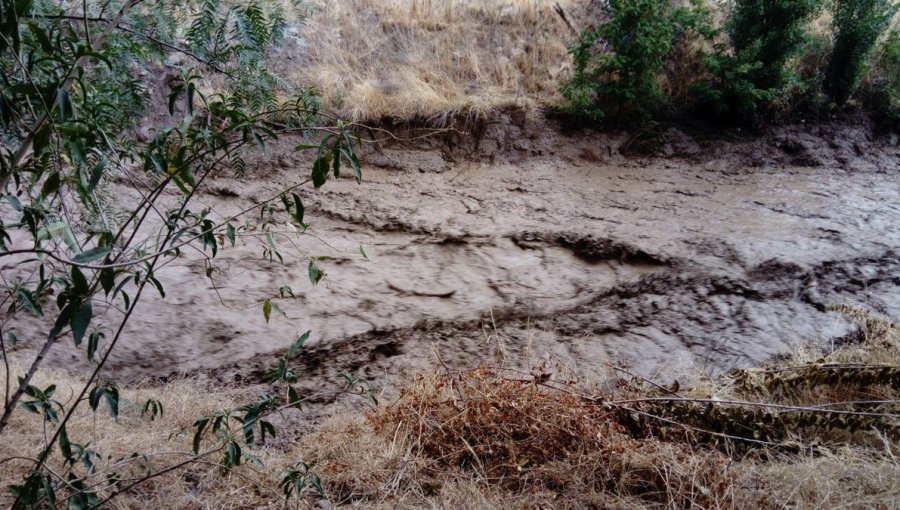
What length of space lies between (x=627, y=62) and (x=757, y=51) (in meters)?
1.26

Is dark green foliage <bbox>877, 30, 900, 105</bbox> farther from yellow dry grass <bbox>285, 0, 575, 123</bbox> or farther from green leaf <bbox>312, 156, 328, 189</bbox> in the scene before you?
green leaf <bbox>312, 156, 328, 189</bbox>

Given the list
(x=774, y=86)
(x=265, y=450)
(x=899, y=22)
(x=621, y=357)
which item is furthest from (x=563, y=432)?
(x=899, y=22)

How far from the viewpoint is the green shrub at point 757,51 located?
600 centimetres

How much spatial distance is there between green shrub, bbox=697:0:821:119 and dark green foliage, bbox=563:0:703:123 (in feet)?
1.55

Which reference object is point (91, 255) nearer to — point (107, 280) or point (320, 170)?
point (107, 280)

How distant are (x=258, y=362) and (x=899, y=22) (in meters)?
8.79

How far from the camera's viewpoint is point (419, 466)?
10.1 feet

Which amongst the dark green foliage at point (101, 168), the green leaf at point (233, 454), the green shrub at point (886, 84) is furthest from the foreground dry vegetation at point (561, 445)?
the green shrub at point (886, 84)

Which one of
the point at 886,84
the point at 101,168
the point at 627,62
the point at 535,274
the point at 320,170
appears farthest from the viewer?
the point at 886,84

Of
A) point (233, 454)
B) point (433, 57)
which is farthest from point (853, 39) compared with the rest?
point (233, 454)

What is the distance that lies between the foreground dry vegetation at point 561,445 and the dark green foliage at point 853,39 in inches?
168

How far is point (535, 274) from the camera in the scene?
189 inches

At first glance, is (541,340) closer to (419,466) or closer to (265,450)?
(419,466)

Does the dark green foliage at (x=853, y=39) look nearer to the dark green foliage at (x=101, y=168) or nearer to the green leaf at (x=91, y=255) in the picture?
the dark green foliage at (x=101, y=168)
